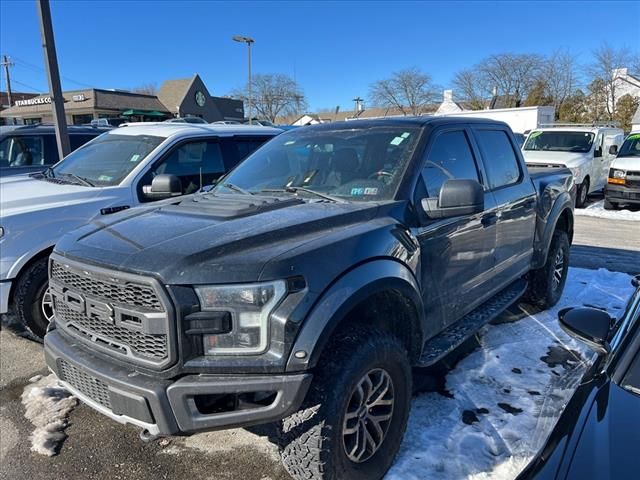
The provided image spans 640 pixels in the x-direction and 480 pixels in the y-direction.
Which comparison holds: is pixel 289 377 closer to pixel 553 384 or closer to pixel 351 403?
pixel 351 403

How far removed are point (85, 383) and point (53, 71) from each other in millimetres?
6470

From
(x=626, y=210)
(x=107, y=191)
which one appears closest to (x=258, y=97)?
(x=626, y=210)

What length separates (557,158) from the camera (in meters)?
12.2

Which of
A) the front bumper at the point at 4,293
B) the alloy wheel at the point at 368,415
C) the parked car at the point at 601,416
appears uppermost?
the parked car at the point at 601,416

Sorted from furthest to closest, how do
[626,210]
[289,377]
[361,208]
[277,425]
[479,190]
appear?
[626,210]
[479,190]
[361,208]
[277,425]
[289,377]

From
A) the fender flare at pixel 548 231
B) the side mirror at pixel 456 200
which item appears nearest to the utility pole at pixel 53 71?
the side mirror at pixel 456 200

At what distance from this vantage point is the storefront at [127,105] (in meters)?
→ 37.1

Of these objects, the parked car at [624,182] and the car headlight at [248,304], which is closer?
the car headlight at [248,304]

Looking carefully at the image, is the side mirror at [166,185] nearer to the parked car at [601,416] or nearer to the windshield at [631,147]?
the parked car at [601,416]

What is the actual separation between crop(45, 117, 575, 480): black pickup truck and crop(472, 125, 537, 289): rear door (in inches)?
15.7

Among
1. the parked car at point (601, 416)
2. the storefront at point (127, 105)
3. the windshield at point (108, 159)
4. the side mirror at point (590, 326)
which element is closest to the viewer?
the parked car at point (601, 416)

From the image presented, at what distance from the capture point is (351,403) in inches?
95.4

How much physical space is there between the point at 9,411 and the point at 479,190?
3627 mm

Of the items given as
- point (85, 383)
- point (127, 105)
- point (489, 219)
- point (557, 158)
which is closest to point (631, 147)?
point (557, 158)
